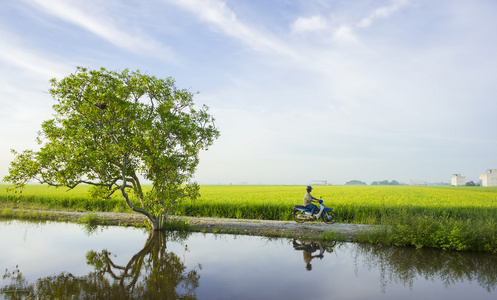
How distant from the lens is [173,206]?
14570 mm

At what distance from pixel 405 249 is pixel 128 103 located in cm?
1231

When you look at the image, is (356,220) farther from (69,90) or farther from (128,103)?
(69,90)

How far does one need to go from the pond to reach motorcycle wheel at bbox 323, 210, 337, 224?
393 centimetres

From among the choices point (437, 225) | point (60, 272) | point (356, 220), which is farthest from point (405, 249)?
point (60, 272)

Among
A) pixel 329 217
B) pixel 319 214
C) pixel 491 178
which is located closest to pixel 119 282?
pixel 319 214

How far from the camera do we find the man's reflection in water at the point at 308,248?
34.0 ft

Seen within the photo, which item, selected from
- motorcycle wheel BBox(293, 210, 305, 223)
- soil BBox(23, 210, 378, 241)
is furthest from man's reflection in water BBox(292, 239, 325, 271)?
motorcycle wheel BBox(293, 210, 305, 223)

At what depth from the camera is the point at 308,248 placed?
12422 millimetres

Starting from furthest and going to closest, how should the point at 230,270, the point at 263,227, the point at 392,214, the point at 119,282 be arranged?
1. the point at 263,227
2. the point at 392,214
3. the point at 230,270
4. the point at 119,282

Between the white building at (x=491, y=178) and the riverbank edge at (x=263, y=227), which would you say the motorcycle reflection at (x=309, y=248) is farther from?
the white building at (x=491, y=178)

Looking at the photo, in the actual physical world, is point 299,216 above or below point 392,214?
below

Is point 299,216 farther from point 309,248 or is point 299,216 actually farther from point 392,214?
point 309,248

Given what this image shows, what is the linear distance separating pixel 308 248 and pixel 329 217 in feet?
18.2

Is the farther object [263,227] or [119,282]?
[263,227]
